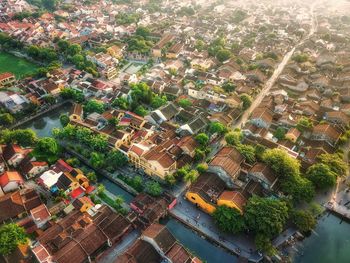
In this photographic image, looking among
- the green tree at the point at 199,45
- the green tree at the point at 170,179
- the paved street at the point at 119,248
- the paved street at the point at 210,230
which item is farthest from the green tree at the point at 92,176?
the green tree at the point at 199,45

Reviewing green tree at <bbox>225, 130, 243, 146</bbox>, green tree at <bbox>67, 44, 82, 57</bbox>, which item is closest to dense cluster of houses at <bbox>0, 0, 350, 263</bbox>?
green tree at <bbox>225, 130, 243, 146</bbox>

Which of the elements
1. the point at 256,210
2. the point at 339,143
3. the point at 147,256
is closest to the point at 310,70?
the point at 339,143

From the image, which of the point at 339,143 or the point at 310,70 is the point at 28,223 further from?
the point at 310,70

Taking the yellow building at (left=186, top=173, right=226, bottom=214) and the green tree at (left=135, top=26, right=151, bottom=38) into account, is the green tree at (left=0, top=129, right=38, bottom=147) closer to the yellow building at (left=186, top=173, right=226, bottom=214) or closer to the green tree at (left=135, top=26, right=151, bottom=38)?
the yellow building at (left=186, top=173, right=226, bottom=214)

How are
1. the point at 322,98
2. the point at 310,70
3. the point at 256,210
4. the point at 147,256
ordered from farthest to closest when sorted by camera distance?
the point at 310,70
the point at 322,98
the point at 256,210
the point at 147,256

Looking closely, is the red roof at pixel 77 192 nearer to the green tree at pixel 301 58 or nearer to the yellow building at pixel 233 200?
the yellow building at pixel 233 200

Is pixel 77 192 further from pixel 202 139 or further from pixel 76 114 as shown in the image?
pixel 202 139
